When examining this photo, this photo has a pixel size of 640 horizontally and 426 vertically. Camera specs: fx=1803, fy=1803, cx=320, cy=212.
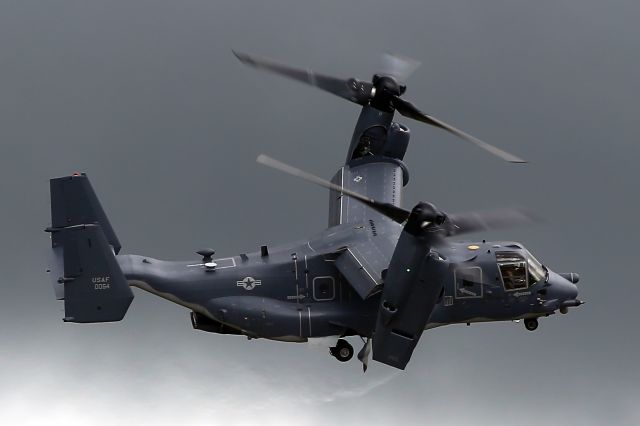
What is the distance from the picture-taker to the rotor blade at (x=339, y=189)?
58.0m

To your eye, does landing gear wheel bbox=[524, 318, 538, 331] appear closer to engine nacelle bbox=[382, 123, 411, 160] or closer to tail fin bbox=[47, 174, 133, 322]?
engine nacelle bbox=[382, 123, 411, 160]

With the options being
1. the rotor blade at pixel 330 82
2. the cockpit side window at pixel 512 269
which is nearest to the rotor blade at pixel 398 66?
the rotor blade at pixel 330 82

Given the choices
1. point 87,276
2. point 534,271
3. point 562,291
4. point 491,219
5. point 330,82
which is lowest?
point 562,291

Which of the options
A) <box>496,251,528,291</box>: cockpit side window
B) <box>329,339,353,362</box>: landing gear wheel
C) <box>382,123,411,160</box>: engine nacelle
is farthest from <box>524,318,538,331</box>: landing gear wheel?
<box>382,123,411,160</box>: engine nacelle

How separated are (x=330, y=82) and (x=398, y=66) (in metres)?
2.93

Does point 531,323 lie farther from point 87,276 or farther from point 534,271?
point 87,276

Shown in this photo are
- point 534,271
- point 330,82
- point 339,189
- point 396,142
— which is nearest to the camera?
point 339,189

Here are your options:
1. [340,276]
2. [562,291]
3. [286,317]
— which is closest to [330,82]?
[340,276]

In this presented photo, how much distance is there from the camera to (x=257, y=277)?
62812 millimetres

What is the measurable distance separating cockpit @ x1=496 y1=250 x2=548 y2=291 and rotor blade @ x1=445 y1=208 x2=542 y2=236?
4134 millimetres

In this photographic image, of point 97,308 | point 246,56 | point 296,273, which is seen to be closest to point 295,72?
point 246,56

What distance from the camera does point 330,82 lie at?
67.2 meters

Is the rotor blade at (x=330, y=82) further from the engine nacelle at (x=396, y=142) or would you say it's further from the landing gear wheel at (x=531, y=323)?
the landing gear wheel at (x=531, y=323)

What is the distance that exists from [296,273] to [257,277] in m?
1.37
